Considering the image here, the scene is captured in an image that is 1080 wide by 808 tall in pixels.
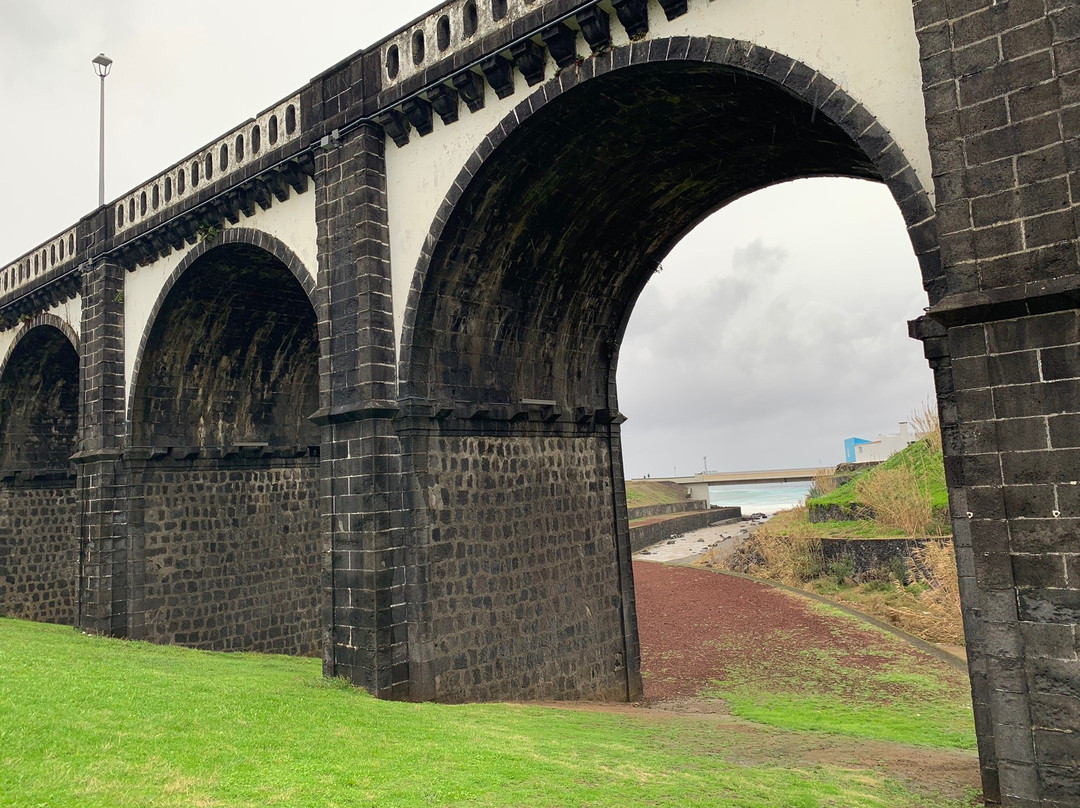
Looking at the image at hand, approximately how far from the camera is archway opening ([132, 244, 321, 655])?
16516mm

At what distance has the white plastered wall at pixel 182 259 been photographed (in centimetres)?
→ 1280

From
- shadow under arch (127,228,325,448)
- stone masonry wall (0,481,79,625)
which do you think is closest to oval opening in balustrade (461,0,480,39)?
shadow under arch (127,228,325,448)

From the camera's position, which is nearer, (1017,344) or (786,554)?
(1017,344)

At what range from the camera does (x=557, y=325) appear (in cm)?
1358

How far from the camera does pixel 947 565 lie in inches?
718

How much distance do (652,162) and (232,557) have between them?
12.4m

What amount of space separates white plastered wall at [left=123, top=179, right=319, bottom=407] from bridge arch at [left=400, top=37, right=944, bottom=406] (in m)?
2.46

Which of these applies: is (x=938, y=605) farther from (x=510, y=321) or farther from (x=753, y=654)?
(x=510, y=321)

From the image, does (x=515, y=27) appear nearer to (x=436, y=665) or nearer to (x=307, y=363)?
(x=436, y=665)

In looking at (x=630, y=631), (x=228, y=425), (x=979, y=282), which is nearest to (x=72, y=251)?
(x=228, y=425)

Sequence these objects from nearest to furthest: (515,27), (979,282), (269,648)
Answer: (979,282) → (515,27) → (269,648)

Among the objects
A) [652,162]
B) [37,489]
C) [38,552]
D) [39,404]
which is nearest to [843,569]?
[652,162]

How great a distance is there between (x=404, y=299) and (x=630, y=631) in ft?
22.5

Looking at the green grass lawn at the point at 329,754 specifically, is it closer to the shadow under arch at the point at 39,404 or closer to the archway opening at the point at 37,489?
the shadow under arch at the point at 39,404
